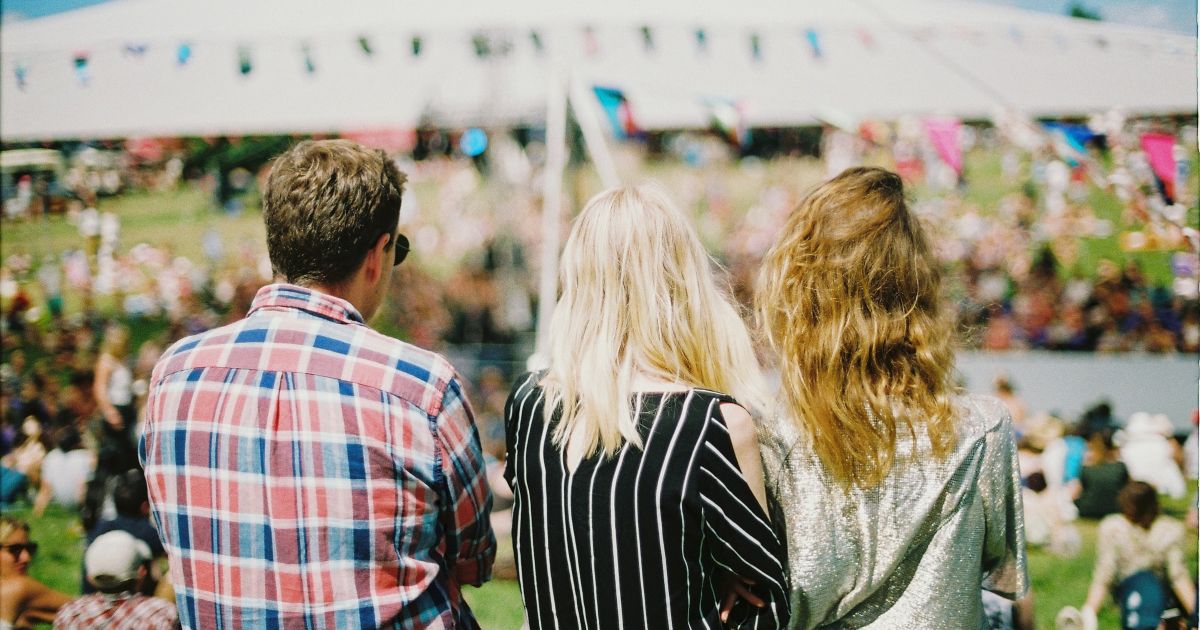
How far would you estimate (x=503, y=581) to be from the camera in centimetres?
380

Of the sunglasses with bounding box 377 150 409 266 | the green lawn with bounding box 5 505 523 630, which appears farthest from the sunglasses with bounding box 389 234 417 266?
the green lawn with bounding box 5 505 523 630

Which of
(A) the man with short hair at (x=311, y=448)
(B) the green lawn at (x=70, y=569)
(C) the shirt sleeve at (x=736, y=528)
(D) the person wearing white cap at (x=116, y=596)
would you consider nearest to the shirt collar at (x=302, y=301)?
(A) the man with short hair at (x=311, y=448)

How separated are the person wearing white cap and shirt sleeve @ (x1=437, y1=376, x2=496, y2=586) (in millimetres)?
1207

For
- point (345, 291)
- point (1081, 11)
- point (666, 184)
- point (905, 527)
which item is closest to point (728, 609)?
point (905, 527)

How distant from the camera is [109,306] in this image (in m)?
9.15

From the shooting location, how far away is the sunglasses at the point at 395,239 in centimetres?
144

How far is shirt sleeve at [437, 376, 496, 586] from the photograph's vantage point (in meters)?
1.36

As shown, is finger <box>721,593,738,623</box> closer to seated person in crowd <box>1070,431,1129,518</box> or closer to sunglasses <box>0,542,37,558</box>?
sunglasses <box>0,542,37,558</box>

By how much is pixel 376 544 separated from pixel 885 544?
34.7 inches

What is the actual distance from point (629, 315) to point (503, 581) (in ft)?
9.00

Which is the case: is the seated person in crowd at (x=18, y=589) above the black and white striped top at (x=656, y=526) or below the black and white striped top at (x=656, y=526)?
below

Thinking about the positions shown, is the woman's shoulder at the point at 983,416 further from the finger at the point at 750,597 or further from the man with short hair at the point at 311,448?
the man with short hair at the point at 311,448

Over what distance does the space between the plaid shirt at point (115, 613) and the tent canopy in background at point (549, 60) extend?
4067 mm

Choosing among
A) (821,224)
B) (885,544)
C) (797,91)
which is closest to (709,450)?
(885,544)
